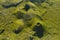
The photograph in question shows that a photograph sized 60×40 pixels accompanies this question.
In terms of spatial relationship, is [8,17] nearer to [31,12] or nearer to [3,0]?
[31,12]

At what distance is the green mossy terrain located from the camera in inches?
4796

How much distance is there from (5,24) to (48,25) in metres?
34.6


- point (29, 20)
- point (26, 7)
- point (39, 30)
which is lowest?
point (26, 7)

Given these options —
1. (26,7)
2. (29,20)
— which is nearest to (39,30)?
(29,20)

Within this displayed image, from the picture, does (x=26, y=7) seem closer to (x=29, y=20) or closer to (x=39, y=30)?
(x=29, y=20)

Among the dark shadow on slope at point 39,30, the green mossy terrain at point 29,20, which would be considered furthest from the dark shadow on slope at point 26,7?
the dark shadow on slope at point 39,30

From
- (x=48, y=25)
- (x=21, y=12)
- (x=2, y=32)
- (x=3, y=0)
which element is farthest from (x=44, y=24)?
(x=3, y=0)

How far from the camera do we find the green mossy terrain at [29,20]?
A: 121812 mm

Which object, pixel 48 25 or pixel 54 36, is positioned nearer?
pixel 54 36

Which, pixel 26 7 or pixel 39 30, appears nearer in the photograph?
pixel 39 30

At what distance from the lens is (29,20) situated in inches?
5330

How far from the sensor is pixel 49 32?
127 meters

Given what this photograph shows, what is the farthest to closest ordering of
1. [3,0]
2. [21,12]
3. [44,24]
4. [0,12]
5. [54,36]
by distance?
1. [3,0]
2. [0,12]
3. [21,12]
4. [44,24]
5. [54,36]

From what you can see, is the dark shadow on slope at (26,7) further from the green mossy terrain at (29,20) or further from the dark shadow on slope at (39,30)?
the dark shadow on slope at (39,30)
